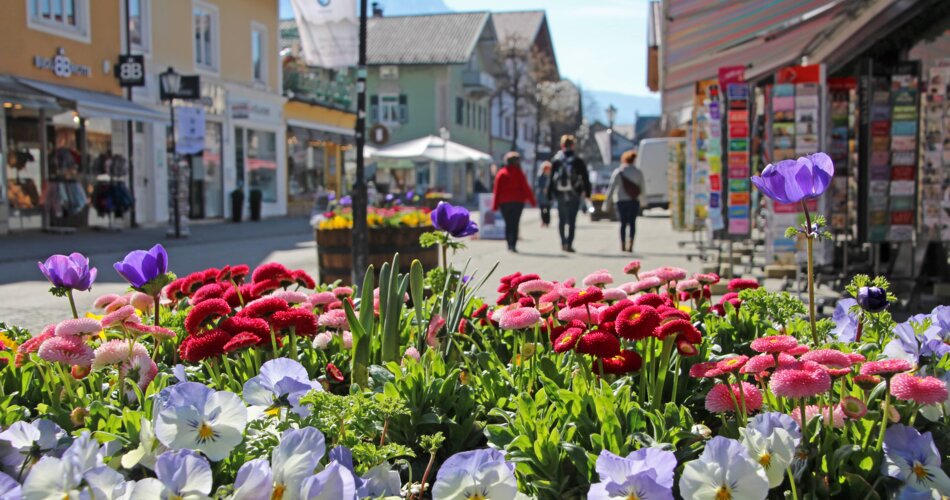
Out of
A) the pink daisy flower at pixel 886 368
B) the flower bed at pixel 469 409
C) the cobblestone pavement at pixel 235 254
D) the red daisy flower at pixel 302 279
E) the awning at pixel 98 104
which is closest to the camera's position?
the flower bed at pixel 469 409

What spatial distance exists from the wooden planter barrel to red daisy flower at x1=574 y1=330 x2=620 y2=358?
6707mm

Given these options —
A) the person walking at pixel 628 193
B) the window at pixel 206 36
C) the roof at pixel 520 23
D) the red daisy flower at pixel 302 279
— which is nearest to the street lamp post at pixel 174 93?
the window at pixel 206 36

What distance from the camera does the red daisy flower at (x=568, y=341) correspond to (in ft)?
6.80

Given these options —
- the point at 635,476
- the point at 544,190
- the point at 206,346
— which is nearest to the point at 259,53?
the point at 544,190

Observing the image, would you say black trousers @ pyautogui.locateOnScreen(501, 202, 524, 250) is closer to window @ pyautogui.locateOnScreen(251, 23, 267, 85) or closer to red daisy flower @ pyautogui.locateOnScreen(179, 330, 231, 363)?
red daisy flower @ pyautogui.locateOnScreen(179, 330, 231, 363)

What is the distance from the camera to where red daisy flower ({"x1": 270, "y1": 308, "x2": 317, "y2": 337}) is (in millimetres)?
2342

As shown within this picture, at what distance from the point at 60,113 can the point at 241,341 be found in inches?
743

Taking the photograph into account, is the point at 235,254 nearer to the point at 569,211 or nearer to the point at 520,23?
the point at 569,211

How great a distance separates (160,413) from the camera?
1.70 meters

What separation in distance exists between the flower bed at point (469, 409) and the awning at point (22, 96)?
624 inches

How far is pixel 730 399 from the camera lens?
77.9 inches

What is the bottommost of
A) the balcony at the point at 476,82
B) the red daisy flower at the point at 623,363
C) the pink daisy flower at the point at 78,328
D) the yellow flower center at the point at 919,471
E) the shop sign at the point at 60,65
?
the yellow flower center at the point at 919,471

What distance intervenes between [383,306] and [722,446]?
4.08 ft

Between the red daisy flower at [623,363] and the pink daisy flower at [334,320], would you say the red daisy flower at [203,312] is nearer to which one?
the pink daisy flower at [334,320]
